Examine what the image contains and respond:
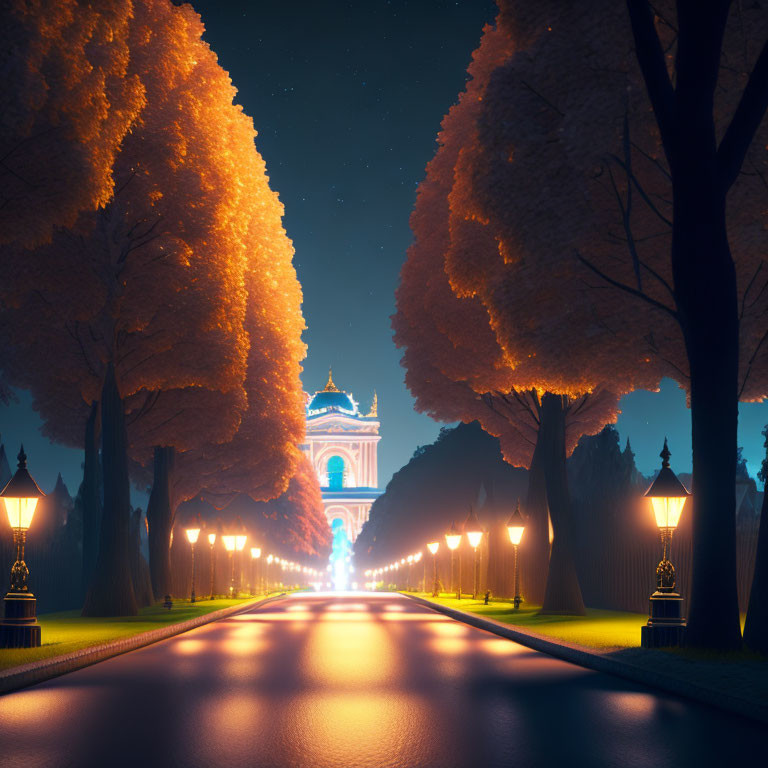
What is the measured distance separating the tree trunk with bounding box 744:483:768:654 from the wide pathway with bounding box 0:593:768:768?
2046 millimetres

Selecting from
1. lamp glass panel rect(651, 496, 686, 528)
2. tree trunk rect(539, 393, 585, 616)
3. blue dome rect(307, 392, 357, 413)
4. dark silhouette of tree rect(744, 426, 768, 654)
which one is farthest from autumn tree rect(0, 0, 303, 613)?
blue dome rect(307, 392, 357, 413)

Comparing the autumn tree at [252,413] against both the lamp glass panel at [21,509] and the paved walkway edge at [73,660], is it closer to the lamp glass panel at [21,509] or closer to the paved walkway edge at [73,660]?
the paved walkway edge at [73,660]

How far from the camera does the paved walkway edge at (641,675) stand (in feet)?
28.8

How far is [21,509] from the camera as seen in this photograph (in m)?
15.5

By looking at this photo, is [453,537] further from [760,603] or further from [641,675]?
[641,675]

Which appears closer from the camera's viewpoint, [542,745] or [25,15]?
[542,745]

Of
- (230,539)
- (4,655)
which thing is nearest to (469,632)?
(4,655)

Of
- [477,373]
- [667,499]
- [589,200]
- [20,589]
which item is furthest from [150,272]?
[667,499]

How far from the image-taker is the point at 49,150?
49.1ft

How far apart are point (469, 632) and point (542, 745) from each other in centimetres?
1318

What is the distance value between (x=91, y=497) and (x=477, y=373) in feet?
39.2

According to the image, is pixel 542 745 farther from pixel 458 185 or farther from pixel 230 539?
pixel 230 539

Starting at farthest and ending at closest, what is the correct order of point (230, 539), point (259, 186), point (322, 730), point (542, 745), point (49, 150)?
point (230, 539), point (259, 186), point (49, 150), point (322, 730), point (542, 745)

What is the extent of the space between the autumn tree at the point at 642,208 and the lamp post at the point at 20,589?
25.6ft
